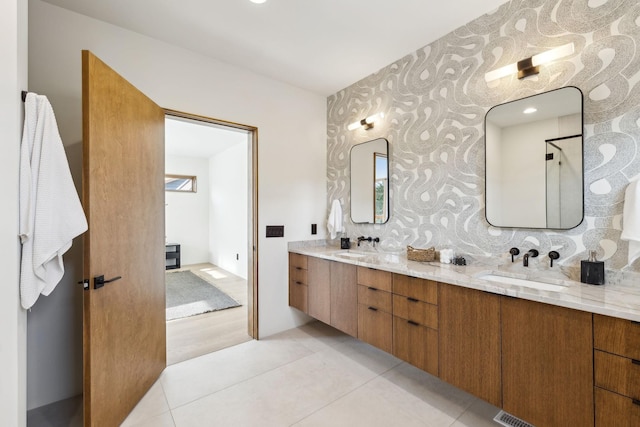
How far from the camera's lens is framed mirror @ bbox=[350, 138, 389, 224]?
273cm

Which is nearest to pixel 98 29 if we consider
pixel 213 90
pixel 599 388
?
pixel 213 90

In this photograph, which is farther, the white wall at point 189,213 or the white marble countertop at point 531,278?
the white wall at point 189,213

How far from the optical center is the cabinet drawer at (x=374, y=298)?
206 cm

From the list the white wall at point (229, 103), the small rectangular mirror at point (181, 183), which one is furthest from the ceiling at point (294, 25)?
the small rectangular mirror at point (181, 183)

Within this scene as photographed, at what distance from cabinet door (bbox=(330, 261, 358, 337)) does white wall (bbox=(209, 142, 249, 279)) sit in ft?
9.04

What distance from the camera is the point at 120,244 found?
1723 millimetres

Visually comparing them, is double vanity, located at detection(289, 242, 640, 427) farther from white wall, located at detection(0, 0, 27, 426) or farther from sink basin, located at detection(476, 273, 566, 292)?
white wall, located at detection(0, 0, 27, 426)

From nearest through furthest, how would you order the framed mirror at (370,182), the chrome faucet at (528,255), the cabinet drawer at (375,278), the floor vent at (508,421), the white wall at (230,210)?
the floor vent at (508,421), the chrome faucet at (528,255), the cabinet drawer at (375,278), the framed mirror at (370,182), the white wall at (230,210)

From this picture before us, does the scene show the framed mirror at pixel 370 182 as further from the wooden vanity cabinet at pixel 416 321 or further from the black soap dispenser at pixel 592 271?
the black soap dispenser at pixel 592 271

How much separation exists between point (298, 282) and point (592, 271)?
2.30m

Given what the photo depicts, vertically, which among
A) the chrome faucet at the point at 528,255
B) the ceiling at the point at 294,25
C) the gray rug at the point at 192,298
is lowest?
the gray rug at the point at 192,298

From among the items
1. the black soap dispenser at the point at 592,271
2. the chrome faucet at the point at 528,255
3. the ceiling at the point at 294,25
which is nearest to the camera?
the black soap dispenser at the point at 592,271

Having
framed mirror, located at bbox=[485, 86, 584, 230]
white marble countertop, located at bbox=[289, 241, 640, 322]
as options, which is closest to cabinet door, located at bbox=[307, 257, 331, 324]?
white marble countertop, located at bbox=[289, 241, 640, 322]

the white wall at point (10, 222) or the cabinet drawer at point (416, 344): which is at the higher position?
the white wall at point (10, 222)
